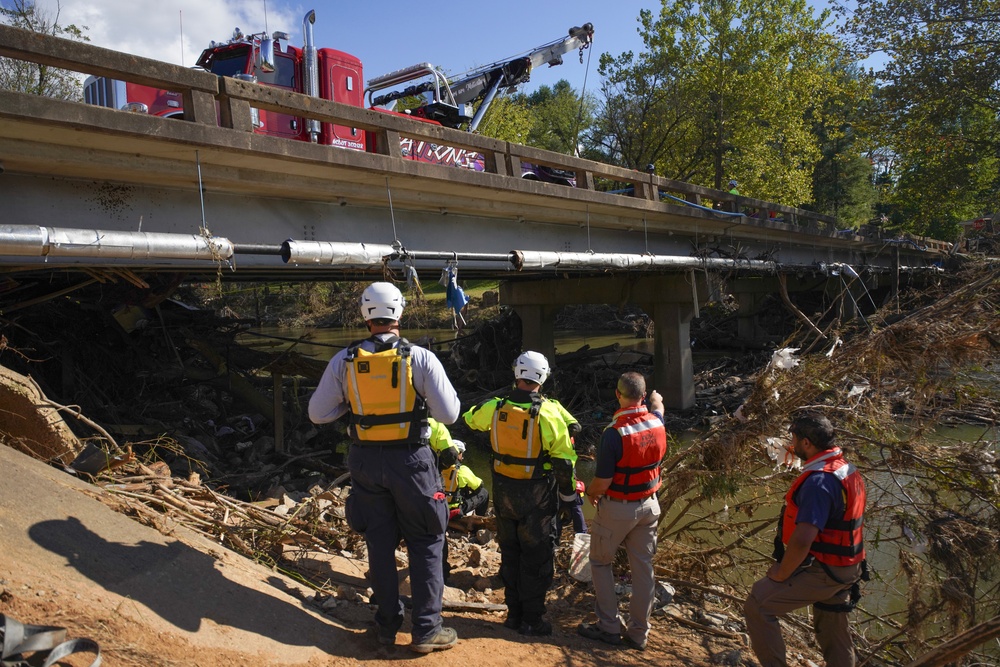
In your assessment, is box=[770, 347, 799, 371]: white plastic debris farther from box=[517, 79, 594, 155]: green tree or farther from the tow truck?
box=[517, 79, 594, 155]: green tree

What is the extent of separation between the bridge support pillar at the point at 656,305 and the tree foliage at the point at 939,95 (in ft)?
39.6

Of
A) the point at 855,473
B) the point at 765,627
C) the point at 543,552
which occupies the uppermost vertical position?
the point at 855,473

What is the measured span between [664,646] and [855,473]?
1837 mm

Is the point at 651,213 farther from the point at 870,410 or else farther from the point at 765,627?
the point at 765,627

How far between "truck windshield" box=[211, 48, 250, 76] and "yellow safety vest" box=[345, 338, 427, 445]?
6.83 m

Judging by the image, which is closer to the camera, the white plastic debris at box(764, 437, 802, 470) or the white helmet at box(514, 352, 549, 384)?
the white helmet at box(514, 352, 549, 384)

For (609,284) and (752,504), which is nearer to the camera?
(752,504)

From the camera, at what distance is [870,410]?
5.45 meters

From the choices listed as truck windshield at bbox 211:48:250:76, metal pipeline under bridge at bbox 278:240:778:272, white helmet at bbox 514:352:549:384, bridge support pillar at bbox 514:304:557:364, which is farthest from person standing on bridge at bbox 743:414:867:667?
bridge support pillar at bbox 514:304:557:364

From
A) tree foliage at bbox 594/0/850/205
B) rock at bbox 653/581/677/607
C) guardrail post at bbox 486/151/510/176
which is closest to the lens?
rock at bbox 653/581/677/607

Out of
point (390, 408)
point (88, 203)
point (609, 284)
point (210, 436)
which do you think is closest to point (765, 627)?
point (390, 408)

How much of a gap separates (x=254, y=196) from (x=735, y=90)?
73.1 ft

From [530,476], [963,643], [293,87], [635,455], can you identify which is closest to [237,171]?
[293,87]

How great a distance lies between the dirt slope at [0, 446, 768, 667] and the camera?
11.1 feet
